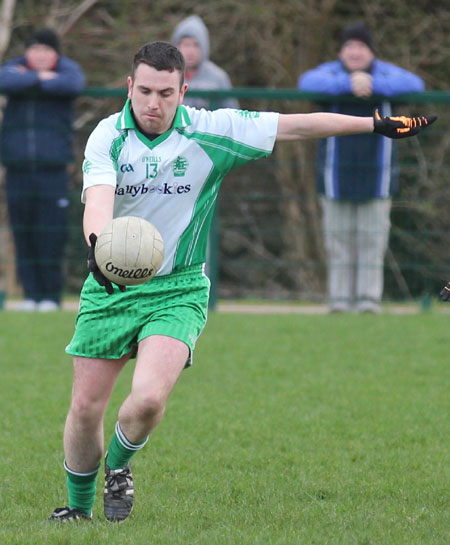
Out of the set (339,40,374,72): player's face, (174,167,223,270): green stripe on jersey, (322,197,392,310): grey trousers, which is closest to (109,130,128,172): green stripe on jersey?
(174,167,223,270): green stripe on jersey

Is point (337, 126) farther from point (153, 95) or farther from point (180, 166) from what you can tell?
point (153, 95)

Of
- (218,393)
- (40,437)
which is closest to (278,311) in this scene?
(218,393)

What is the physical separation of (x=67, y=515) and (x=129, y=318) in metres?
0.91

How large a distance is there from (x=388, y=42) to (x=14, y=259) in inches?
296

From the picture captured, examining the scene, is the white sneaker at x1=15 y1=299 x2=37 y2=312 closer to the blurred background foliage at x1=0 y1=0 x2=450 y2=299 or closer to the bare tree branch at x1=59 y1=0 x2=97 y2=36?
the blurred background foliage at x1=0 y1=0 x2=450 y2=299

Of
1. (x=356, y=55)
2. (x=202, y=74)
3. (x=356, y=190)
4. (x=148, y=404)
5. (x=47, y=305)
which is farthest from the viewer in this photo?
(x=47, y=305)

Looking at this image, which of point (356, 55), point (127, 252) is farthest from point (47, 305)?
point (127, 252)

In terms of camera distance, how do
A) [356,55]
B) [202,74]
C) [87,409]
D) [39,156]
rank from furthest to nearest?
[202,74] < [39,156] < [356,55] < [87,409]

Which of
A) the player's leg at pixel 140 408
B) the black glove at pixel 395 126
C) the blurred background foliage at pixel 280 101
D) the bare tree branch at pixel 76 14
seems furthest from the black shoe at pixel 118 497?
the bare tree branch at pixel 76 14

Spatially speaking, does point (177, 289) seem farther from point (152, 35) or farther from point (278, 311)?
point (152, 35)

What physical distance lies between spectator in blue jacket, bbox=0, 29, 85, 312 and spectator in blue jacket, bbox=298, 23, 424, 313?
7.99 ft

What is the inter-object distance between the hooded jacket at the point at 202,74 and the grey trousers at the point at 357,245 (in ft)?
4.99

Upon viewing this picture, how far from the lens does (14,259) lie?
39.8ft

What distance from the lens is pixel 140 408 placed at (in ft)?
15.6
